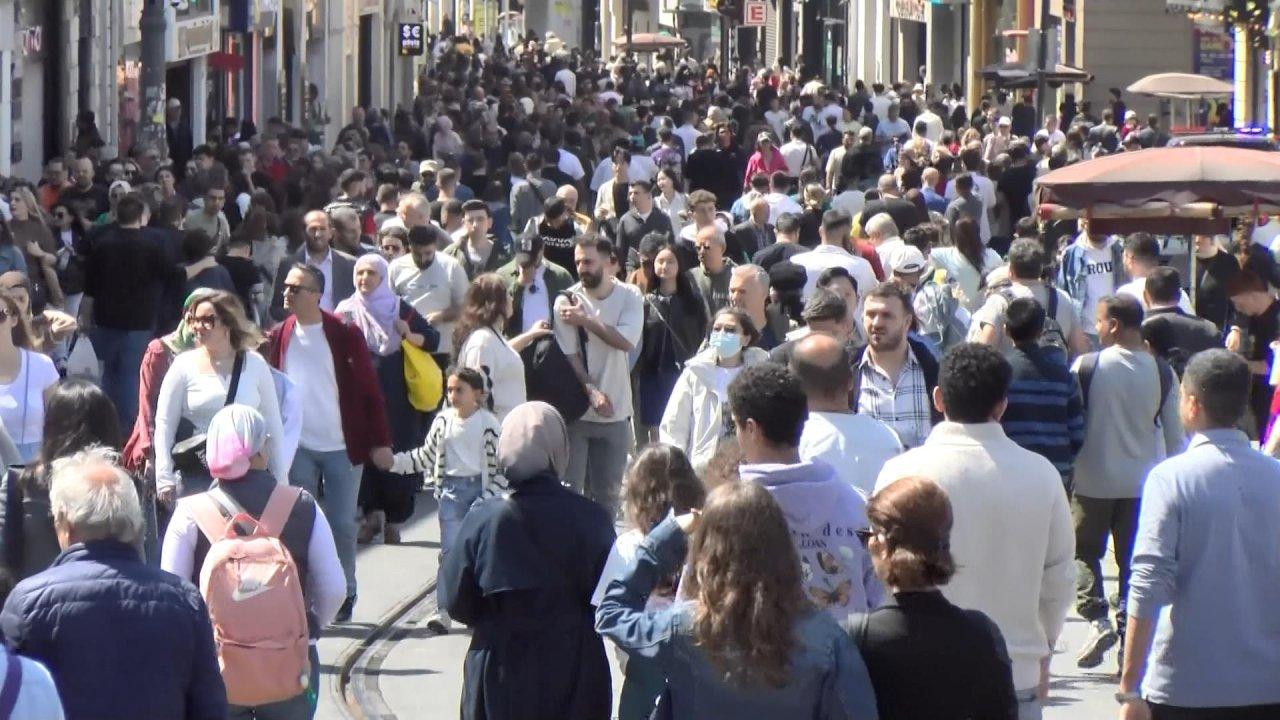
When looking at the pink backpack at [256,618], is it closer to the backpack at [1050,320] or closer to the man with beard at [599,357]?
the backpack at [1050,320]

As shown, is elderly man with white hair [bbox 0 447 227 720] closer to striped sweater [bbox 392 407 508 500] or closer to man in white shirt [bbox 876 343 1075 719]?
man in white shirt [bbox 876 343 1075 719]

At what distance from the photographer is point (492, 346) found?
1095 cm

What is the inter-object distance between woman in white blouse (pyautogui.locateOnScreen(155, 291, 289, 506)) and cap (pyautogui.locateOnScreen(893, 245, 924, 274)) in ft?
14.4

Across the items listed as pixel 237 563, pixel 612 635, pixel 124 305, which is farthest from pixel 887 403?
pixel 124 305

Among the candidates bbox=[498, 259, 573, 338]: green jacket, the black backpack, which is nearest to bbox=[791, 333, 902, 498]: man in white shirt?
the black backpack

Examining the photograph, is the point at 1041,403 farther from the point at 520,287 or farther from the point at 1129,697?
the point at 520,287

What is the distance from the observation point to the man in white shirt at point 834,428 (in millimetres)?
6730

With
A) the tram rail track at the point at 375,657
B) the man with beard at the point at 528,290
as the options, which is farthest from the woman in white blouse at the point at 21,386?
the man with beard at the point at 528,290

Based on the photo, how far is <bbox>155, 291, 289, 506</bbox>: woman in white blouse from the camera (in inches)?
351

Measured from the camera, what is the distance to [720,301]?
41.4 feet

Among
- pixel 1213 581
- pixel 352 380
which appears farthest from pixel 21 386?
pixel 1213 581

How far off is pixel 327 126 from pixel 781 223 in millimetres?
29298

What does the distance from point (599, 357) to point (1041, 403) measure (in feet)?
10.1

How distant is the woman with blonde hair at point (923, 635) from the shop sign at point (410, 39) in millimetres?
40393
